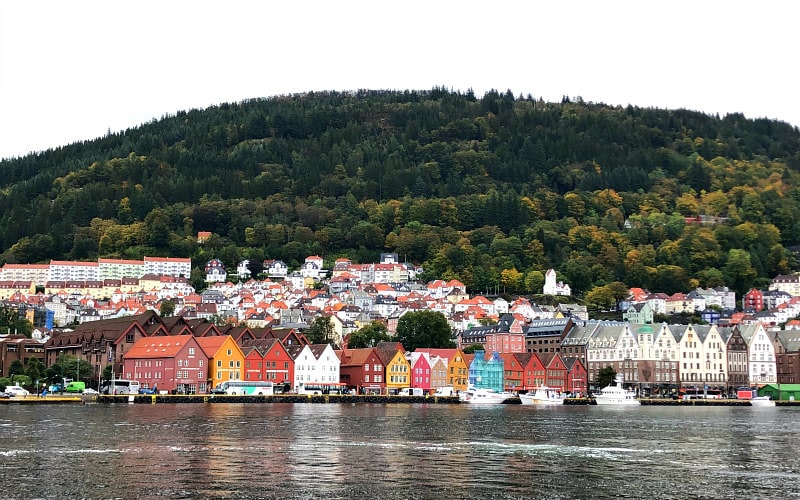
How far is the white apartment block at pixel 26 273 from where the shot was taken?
194m

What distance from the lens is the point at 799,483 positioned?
34.7 m

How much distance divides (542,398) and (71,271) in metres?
119

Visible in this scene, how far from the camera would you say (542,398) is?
10206 centimetres

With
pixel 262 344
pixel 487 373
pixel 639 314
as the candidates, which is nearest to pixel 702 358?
pixel 487 373

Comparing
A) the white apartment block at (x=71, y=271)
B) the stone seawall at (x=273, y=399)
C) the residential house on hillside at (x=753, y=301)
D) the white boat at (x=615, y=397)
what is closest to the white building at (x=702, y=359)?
the white boat at (x=615, y=397)

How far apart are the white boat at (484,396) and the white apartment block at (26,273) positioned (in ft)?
376

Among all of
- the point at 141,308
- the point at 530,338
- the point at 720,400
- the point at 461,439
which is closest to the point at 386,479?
the point at 461,439

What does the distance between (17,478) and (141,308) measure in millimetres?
136385

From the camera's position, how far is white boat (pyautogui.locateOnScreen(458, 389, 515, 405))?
100188mm

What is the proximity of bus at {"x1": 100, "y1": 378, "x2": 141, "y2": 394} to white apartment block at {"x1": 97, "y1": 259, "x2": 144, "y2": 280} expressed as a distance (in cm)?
10064

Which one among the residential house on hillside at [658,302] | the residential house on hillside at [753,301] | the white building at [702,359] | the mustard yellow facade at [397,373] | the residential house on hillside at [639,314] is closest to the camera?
the mustard yellow facade at [397,373]

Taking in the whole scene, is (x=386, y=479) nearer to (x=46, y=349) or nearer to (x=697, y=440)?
(x=697, y=440)

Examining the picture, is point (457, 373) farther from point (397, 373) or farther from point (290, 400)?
point (290, 400)

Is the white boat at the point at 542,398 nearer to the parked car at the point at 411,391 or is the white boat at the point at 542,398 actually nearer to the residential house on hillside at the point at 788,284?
the parked car at the point at 411,391
